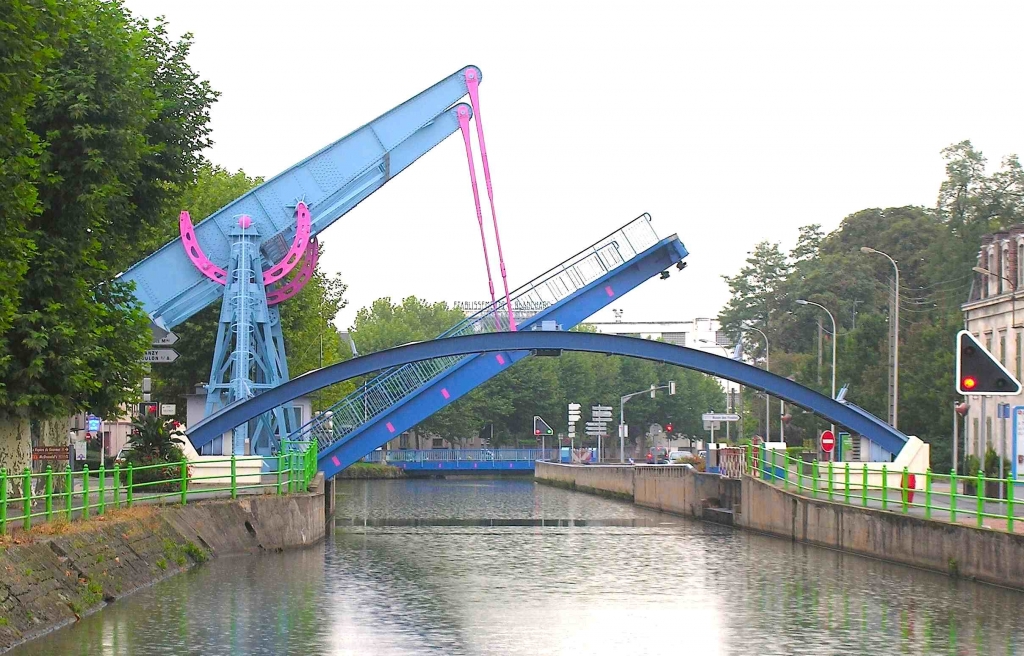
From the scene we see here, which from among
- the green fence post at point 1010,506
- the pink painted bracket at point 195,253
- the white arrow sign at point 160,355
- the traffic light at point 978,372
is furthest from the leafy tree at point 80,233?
the green fence post at point 1010,506

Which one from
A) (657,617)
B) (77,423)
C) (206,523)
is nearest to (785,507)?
(206,523)

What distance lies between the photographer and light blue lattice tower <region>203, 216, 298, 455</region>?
123ft

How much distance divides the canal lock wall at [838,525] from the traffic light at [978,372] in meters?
5.32

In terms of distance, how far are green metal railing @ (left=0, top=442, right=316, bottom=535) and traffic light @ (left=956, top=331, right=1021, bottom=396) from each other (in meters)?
10.6

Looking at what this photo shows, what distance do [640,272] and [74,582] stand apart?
73.8 feet

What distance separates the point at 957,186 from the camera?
7381 cm

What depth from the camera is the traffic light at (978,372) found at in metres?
17.0

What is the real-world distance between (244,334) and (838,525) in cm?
1502

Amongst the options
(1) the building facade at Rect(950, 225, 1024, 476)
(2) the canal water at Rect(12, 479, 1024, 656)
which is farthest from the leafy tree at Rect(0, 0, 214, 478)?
(1) the building facade at Rect(950, 225, 1024, 476)

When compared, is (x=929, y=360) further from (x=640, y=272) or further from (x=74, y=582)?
(x=74, y=582)

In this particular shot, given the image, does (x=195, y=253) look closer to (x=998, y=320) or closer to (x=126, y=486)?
(x=126, y=486)

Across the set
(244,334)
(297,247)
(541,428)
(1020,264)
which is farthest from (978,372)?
(541,428)

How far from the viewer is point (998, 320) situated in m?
52.1

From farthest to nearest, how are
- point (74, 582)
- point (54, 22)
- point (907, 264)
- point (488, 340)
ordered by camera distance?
1. point (907, 264)
2. point (488, 340)
3. point (54, 22)
4. point (74, 582)
